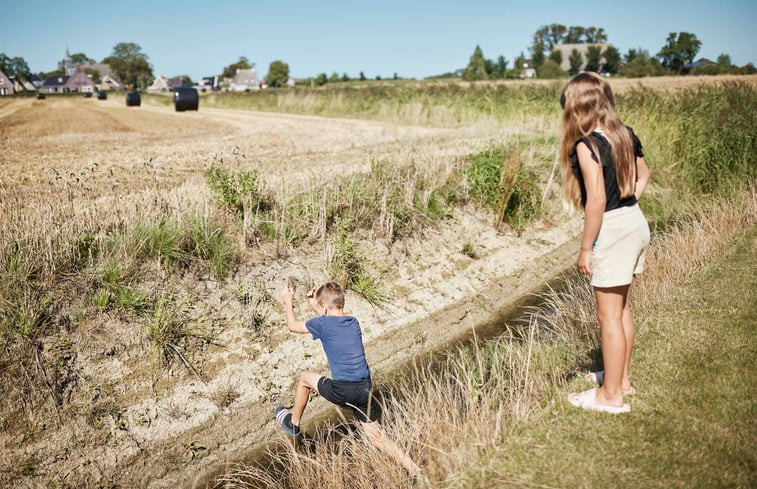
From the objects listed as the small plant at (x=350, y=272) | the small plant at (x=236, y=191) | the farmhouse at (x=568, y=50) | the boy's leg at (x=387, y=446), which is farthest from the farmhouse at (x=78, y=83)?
the boy's leg at (x=387, y=446)

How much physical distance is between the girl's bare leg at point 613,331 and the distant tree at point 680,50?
79.6 m

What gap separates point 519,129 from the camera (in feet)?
53.2

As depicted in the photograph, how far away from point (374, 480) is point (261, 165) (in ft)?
31.7

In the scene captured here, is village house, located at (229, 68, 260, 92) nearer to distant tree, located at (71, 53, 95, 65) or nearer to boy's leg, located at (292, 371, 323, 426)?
distant tree, located at (71, 53, 95, 65)

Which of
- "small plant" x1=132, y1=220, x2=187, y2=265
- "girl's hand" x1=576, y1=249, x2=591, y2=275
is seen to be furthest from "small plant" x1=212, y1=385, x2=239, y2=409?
"girl's hand" x1=576, y1=249, x2=591, y2=275

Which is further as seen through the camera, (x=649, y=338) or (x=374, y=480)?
(x=649, y=338)

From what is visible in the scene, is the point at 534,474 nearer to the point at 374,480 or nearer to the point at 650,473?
the point at 650,473

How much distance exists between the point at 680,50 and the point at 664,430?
8277 cm

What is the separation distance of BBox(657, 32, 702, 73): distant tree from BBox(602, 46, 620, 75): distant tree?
9.54 metres

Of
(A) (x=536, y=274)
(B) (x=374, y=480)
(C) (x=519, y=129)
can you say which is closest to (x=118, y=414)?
(B) (x=374, y=480)

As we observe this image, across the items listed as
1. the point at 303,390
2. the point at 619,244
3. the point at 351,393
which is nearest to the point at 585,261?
the point at 619,244

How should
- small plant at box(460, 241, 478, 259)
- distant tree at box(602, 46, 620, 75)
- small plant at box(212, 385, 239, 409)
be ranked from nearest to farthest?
small plant at box(212, 385, 239, 409) < small plant at box(460, 241, 478, 259) < distant tree at box(602, 46, 620, 75)

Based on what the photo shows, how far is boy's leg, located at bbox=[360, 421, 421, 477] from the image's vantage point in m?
3.64

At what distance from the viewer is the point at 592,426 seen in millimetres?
3535
